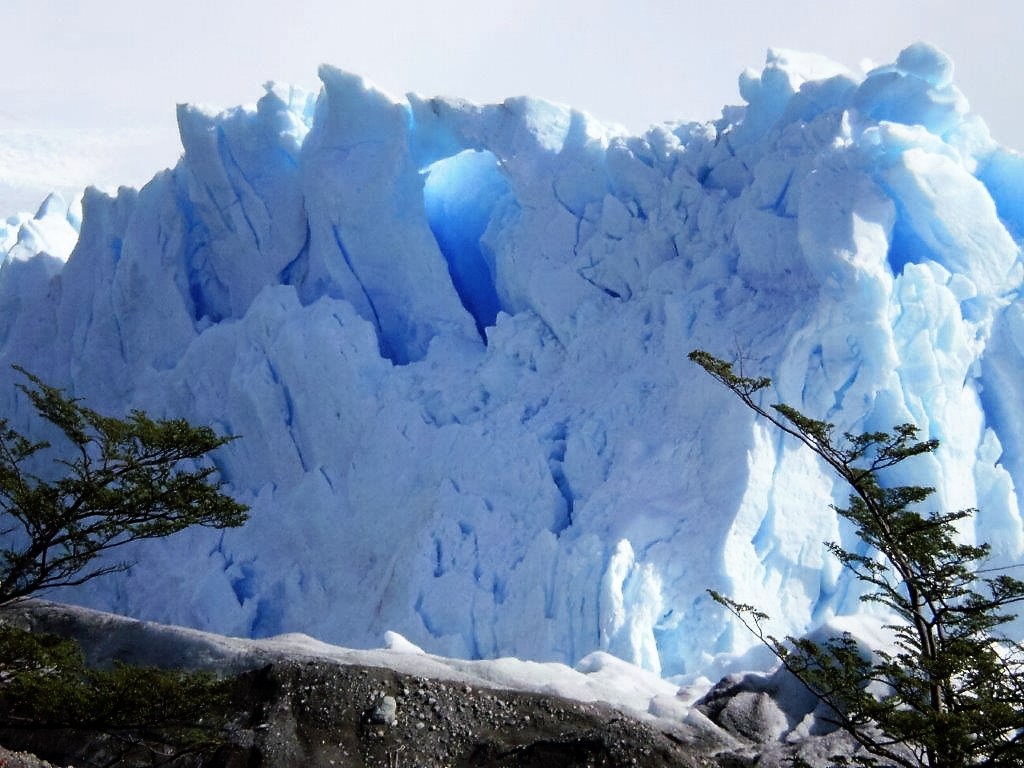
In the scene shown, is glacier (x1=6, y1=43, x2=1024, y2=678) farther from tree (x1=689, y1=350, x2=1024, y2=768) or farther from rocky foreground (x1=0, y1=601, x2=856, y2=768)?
tree (x1=689, y1=350, x2=1024, y2=768)

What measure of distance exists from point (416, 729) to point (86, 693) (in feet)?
9.89

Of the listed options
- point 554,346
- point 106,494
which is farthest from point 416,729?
point 554,346

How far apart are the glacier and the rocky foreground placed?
3.16 meters

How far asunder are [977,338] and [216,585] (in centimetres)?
1226

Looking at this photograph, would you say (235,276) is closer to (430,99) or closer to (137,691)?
(430,99)

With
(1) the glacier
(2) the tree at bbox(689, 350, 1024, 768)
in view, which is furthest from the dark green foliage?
(1) the glacier

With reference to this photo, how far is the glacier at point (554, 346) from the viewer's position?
12500 mm

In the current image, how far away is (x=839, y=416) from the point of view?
42.1 ft

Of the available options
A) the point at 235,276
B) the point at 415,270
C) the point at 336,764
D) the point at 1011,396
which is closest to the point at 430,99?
the point at 415,270

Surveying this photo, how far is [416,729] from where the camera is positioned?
8.22m

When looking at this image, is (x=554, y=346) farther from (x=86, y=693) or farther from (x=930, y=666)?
(x=930, y=666)

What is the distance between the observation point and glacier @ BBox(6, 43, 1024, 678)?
41.0 ft

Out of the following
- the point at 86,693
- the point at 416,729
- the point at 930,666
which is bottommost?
the point at 86,693

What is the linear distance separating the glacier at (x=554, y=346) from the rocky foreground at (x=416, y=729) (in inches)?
124
